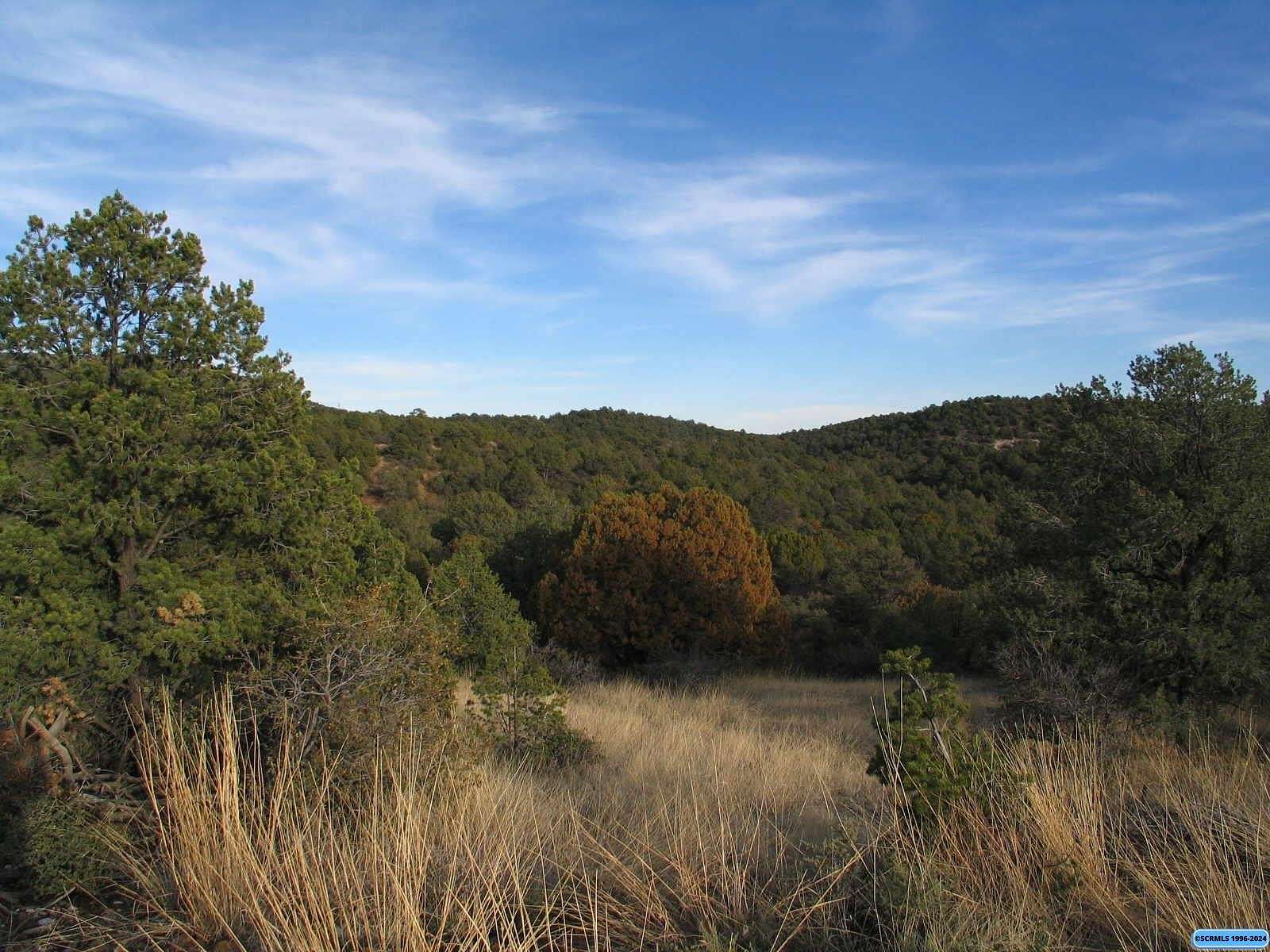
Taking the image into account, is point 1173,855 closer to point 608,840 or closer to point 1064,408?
point 608,840

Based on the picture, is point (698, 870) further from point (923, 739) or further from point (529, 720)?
point (529, 720)

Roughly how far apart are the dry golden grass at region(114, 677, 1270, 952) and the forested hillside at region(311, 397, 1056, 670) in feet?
15.4

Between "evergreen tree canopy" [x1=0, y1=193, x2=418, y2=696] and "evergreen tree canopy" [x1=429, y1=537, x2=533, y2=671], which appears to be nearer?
"evergreen tree canopy" [x1=0, y1=193, x2=418, y2=696]

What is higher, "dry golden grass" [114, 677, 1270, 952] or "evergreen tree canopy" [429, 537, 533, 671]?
"dry golden grass" [114, 677, 1270, 952]

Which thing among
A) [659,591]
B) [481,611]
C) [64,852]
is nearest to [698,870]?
[64,852]

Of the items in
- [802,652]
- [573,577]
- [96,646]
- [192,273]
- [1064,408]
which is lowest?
[802,652]

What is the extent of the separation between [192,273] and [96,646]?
3.21 meters

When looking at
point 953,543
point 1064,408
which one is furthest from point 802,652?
point 1064,408

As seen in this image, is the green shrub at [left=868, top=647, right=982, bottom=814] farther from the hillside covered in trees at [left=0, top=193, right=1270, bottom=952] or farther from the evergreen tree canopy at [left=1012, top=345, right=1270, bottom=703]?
the evergreen tree canopy at [left=1012, top=345, right=1270, bottom=703]

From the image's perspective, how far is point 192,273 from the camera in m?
7.10

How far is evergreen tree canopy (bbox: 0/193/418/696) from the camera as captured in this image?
19.4 feet

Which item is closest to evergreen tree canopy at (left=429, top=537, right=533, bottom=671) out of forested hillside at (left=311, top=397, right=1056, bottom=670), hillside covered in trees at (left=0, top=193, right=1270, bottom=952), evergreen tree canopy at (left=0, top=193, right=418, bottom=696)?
hillside covered in trees at (left=0, top=193, right=1270, bottom=952)

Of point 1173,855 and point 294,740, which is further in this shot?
point 294,740

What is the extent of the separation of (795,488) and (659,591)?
88.6 feet
